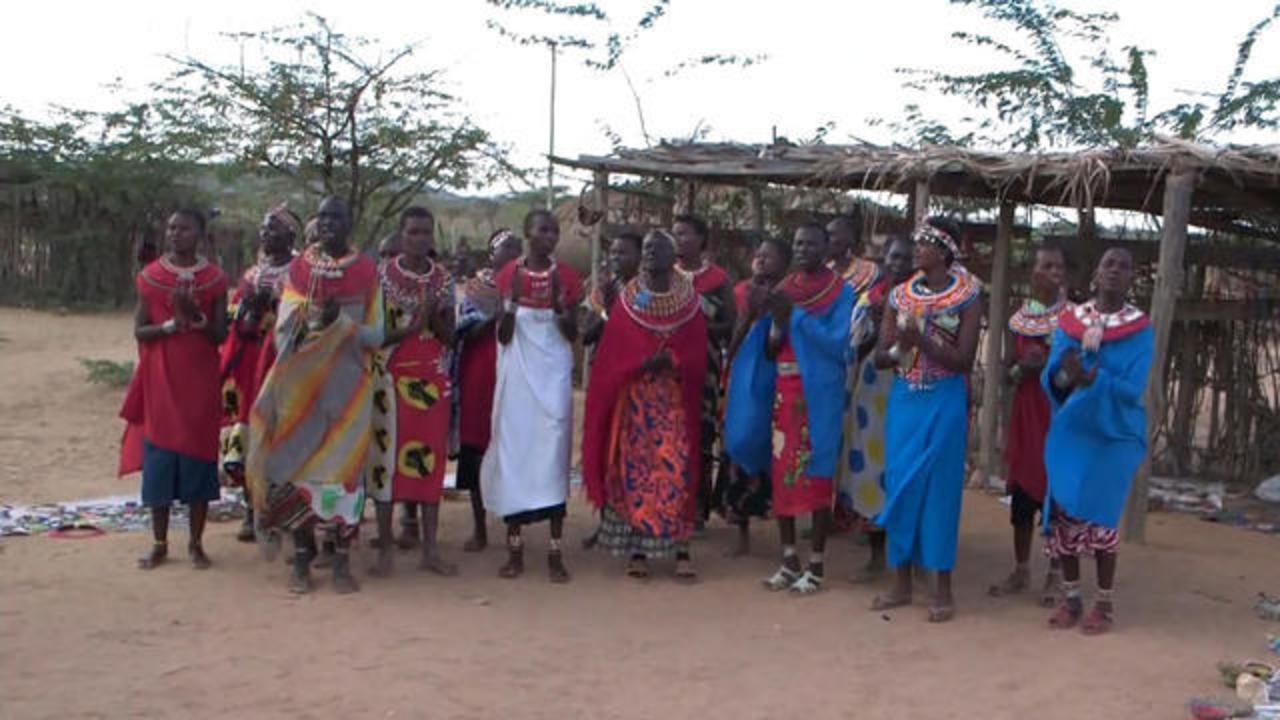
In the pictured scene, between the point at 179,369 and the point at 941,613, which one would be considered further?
the point at 179,369

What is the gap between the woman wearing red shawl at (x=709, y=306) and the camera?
6.48m

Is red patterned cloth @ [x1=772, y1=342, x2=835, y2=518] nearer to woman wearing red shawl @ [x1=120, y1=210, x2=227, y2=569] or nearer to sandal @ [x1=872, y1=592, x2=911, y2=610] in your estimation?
sandal @ [x1=872, y1=592, x2=911, y2=610]

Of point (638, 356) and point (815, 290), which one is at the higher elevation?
point (815, 290)

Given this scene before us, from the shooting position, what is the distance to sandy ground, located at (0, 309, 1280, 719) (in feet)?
14.5

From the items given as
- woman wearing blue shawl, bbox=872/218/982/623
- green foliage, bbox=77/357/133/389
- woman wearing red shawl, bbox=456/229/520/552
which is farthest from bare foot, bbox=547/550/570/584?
green foliage, bbox=77/357/133/389

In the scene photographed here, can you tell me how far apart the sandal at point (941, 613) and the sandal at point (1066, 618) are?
414 mm

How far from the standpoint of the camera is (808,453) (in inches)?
231

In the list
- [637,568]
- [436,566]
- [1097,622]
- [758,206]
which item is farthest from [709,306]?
[758,206]

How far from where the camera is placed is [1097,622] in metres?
5.34

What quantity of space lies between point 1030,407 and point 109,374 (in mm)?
9093

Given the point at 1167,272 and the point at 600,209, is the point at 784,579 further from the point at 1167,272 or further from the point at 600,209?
the point at 600,209

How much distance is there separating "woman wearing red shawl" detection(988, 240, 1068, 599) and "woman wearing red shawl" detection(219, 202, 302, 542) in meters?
3.36

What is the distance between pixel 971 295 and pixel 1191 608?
74.9 inches

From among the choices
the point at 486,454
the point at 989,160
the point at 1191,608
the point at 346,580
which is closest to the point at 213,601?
the point at 346,580
